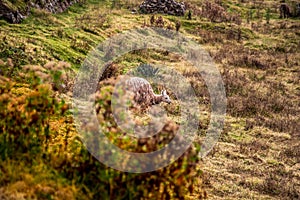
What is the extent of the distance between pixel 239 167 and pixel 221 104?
586cm

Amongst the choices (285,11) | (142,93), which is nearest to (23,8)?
(142,93)

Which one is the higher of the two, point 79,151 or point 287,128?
point 79,151

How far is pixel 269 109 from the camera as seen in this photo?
739 inches

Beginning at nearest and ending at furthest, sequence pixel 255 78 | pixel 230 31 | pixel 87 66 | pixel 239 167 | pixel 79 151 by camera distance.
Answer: pixel 79 151 → pixel 239 167 → pixel 87 66 → pixel 255 78 → pixel 230 31

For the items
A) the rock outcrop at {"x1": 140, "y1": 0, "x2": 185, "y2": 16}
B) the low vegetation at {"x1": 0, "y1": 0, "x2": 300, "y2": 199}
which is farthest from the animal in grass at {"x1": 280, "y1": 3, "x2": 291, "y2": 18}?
the rock outcrop at {"x1": 140, "y1": 0, "x2": 185, "y2": 16}

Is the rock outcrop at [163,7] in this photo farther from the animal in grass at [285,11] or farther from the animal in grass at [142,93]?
the animal in grass at [142,93]

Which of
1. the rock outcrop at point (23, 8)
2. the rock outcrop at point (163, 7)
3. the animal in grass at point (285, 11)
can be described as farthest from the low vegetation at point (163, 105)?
the rock outcrop at point (163, 7)

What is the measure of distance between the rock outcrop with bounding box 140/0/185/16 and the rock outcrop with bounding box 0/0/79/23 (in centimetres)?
754

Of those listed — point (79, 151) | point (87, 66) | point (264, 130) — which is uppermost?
point (79, 151)

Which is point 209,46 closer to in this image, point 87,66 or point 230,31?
point 230,31

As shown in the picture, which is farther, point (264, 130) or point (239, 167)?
point (264, 130)

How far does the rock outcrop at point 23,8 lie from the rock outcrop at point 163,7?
7540 millimetres

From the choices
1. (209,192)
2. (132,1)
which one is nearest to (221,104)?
(209,192)

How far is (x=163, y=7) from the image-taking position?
31.9 metres
